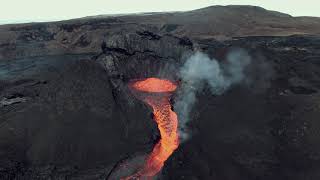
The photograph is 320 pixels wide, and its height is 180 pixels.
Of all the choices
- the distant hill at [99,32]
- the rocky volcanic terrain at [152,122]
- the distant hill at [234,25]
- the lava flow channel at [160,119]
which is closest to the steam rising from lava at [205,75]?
the rocky volcanic terrain at [152,122]

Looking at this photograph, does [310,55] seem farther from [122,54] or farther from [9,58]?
[9,58]

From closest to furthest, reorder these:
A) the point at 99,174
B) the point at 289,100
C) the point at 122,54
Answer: the point at 99,174
the point at 289,100
the point at 122,54

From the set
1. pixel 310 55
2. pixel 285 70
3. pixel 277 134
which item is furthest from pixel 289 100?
pixel 310 55

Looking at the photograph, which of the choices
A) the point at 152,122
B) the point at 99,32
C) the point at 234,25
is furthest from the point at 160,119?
the point at 234,25

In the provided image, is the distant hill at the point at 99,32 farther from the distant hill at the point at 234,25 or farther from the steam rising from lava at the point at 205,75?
the steam rising from lava at the point at 205,75

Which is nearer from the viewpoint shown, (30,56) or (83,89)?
(83,89)

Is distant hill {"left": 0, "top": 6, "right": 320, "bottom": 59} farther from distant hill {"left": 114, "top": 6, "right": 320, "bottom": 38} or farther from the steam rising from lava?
the steam rising from lava

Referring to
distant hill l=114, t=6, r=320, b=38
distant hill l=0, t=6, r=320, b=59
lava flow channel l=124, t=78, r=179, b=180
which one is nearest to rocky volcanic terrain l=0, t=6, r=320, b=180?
lava flow channel l=124, t=78, r=179, b=180
